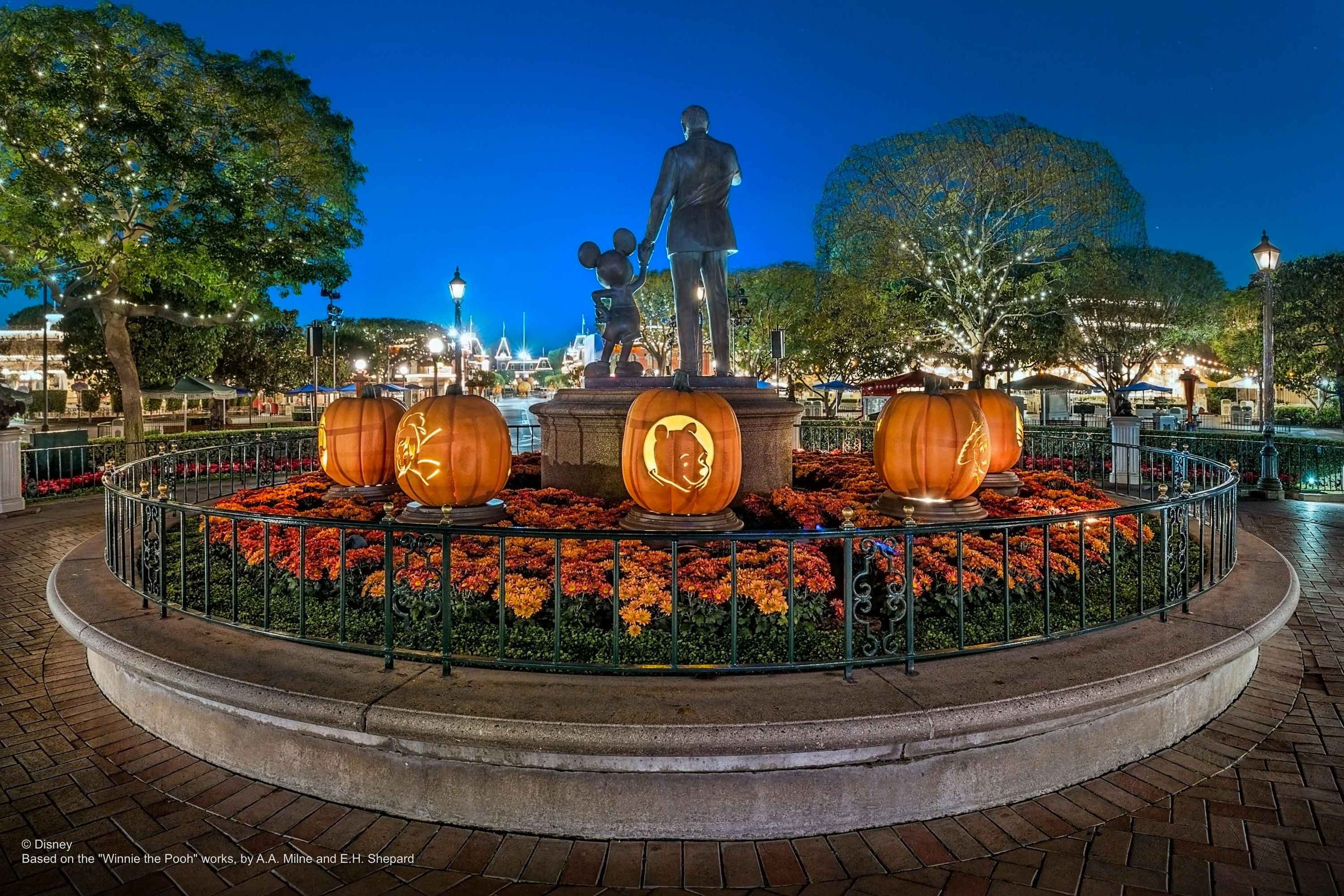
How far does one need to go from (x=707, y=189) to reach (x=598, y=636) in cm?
525

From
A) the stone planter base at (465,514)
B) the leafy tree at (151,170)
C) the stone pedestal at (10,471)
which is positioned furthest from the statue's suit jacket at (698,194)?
the leafy tree at (151,170)

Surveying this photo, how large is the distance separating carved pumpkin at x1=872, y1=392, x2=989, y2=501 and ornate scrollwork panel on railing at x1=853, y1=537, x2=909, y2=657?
45.5 inches

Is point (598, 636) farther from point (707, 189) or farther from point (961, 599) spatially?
point (707, 189)

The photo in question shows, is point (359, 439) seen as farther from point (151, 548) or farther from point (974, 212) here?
point (974, 212)

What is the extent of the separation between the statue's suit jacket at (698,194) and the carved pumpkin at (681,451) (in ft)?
8.70

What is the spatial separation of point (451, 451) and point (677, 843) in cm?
402

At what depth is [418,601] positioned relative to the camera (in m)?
4.99

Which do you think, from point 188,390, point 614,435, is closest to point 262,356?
point 188,390

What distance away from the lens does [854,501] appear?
720 centimetres

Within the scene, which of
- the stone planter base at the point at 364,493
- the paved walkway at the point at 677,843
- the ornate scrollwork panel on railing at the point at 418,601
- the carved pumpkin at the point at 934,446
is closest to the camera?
the paved walkway at the point at 677,843

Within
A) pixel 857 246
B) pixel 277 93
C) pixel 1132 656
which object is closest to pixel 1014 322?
pixel 857 246

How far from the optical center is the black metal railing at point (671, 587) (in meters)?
4.00

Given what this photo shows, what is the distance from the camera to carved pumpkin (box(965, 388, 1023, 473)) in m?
8.26

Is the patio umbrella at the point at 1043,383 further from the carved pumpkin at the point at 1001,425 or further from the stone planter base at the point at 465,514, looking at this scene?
the stone planter base at the point at 465,514
